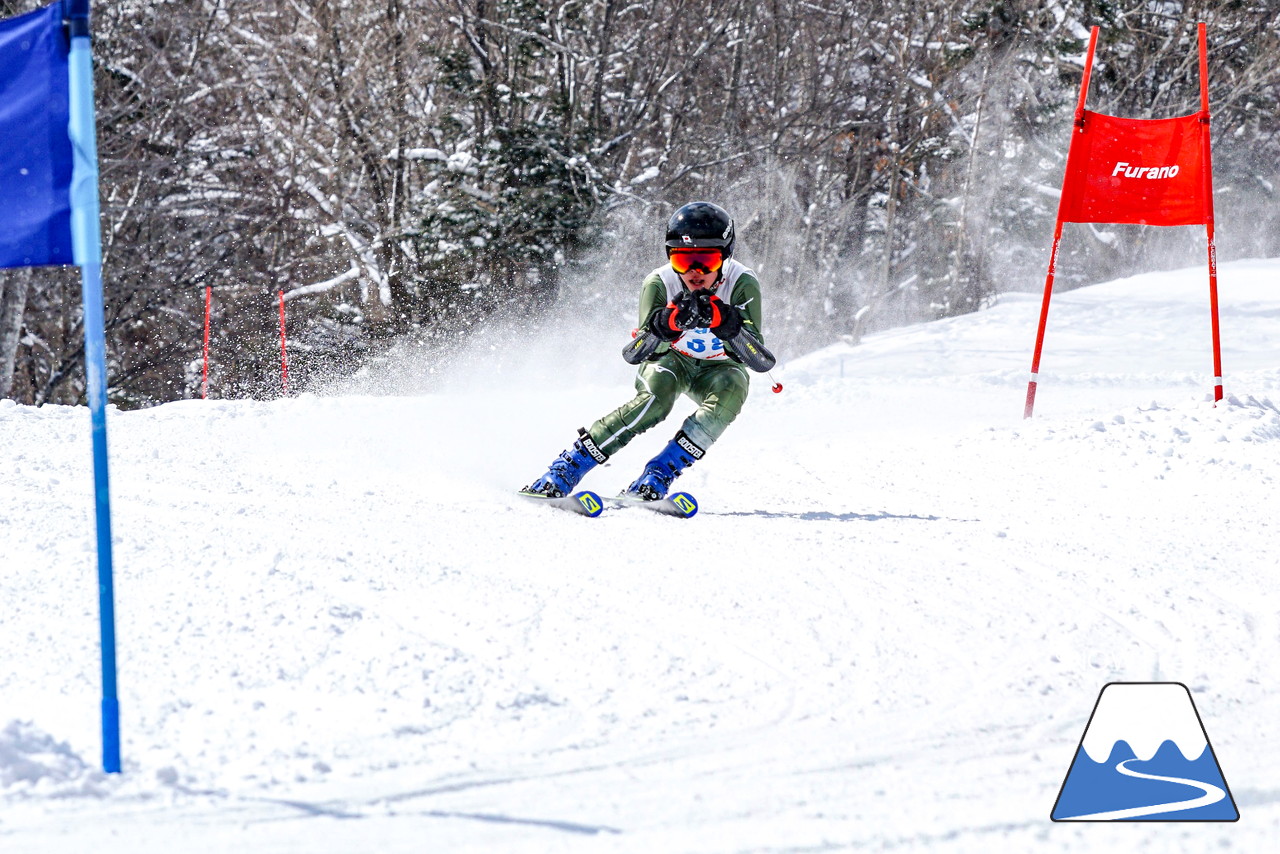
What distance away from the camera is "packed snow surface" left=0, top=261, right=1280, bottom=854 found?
258 centimetres

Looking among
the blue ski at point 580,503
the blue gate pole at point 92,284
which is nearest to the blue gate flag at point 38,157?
the blue gate pole at point 92,284

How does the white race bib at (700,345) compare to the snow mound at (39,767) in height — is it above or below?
above

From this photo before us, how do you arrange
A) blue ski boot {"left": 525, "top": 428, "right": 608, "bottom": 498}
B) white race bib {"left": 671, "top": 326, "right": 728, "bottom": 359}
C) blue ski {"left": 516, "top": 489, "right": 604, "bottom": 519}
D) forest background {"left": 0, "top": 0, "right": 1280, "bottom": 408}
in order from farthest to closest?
forest background {"left": 0, "top": 0, "right": 1280, "bottom": 408} → white race bib {"left": 671, "top": 326, "right": 728, "bottom": 359} → blue ski boot {"left": 525, "top": 428, "right": 608, "bottom": 498} → blue ski {"left": 516, "top": 489, "right": 604, "bottom": 519}

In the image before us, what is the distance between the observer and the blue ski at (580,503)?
19.8 ft

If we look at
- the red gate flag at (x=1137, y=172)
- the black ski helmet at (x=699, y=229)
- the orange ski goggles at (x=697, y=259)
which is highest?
the red gate flag at (x=1137, y=172)

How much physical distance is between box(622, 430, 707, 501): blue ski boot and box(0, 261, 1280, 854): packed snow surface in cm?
21

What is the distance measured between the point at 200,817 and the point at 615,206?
18.1m

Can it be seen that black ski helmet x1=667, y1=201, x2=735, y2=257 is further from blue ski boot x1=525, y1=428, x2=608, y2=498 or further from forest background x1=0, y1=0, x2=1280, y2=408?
forest background x1=0, y1=0, x2=1280, y2=408

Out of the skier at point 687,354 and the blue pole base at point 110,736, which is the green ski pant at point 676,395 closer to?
the skier at point 687,354

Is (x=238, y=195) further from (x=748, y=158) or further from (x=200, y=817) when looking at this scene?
(x=200, y=817)

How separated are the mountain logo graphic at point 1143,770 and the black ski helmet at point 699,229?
3.77m

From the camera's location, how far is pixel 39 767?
265 cm

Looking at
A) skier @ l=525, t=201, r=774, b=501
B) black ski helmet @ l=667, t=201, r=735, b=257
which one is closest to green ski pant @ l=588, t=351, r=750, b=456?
skier @ l=525, t=201, r=774, b=501

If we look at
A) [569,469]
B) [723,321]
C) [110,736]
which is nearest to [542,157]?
[723,321]
